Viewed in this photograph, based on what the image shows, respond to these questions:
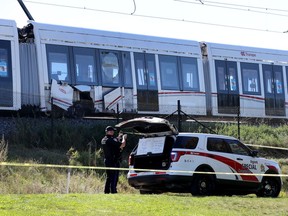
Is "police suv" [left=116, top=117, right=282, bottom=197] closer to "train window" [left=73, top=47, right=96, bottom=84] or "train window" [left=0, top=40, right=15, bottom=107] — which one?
"train window" [left=0, top=40, right=15, bottom=107]

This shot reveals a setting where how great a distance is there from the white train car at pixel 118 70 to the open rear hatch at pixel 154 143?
7108 millimetres

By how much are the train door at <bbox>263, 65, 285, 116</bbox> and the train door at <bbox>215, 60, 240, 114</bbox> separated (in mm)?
1949

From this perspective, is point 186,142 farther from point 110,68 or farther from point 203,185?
point 110,68

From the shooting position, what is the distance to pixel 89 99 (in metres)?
22.4

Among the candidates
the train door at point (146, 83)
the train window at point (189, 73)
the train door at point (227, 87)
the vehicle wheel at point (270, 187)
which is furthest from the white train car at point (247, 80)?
the vehicle wheel at point (270, 187)

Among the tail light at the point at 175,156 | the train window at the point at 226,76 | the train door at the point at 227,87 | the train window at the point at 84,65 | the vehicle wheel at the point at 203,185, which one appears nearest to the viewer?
the tail light at the point at 175,156

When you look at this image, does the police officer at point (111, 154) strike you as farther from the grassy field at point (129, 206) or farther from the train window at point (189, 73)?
the train window at point (189, 73)

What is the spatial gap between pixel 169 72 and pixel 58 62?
529cm

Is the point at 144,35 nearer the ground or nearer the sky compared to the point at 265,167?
nearer the sky

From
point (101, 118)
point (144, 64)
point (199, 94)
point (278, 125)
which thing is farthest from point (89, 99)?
point (278, 125)

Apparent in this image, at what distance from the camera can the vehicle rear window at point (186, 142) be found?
1477cm

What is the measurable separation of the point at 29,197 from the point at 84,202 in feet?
3.66

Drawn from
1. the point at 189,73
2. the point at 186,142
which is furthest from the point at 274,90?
the point at 186,142

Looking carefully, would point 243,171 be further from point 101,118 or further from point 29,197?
point 101,118
